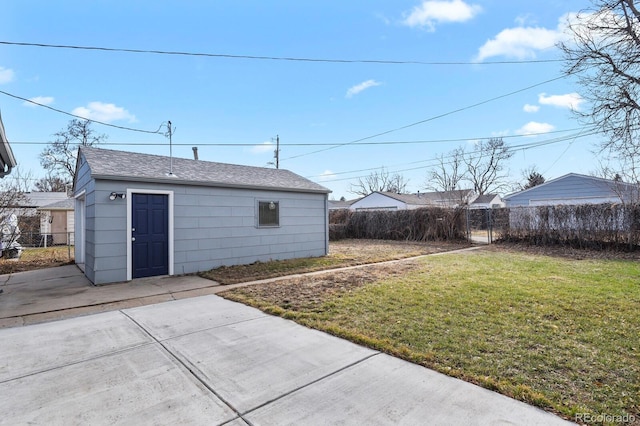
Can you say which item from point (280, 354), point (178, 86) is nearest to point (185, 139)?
point (178, 86)

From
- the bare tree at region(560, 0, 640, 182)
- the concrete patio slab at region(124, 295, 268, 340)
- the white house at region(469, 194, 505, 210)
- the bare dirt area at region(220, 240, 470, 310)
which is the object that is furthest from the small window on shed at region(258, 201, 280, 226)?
the white house at region(469, 194, 505, 210)

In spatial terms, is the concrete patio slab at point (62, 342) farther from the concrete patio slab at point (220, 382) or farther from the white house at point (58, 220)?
the white house at point (58, 220)

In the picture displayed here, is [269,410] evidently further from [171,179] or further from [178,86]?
[178,86]

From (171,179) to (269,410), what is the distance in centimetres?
629

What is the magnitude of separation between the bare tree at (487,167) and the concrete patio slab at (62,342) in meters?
32.4

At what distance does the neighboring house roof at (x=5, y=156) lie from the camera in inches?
208

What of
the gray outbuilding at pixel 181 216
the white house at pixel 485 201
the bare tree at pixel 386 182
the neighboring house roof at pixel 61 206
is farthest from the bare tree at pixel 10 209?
the bare tree at pixel 386 182

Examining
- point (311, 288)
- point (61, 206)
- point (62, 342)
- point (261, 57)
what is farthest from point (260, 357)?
point (61, 206)

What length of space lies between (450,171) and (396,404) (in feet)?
104

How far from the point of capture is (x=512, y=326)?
3.69 metres

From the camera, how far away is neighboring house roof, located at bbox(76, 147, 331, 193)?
6.90 metres

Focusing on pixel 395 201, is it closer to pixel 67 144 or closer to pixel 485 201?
pixel 485 201

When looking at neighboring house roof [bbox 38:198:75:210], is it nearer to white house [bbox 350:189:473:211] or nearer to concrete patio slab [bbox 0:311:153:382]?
concrete patio slab [bbox 0:311:153:382]

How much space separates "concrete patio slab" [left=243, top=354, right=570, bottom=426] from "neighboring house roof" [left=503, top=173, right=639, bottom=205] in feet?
54.2
